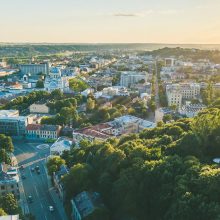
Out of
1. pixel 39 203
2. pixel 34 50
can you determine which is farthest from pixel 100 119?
pixel 34 50

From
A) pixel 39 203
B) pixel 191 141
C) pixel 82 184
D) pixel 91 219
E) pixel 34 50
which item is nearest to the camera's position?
pixel 91 219

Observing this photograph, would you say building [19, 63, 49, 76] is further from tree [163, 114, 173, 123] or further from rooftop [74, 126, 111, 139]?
rooftop [74, 126, 111, 139]

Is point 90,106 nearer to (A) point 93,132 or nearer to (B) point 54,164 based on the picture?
(A) point 93,132

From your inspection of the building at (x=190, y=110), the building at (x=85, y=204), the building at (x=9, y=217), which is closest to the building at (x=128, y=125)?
the building at (x=190, y=110)

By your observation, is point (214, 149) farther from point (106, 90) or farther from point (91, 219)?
point (106, 90)

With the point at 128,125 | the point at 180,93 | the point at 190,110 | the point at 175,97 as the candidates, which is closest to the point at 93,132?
the point at 128,125
